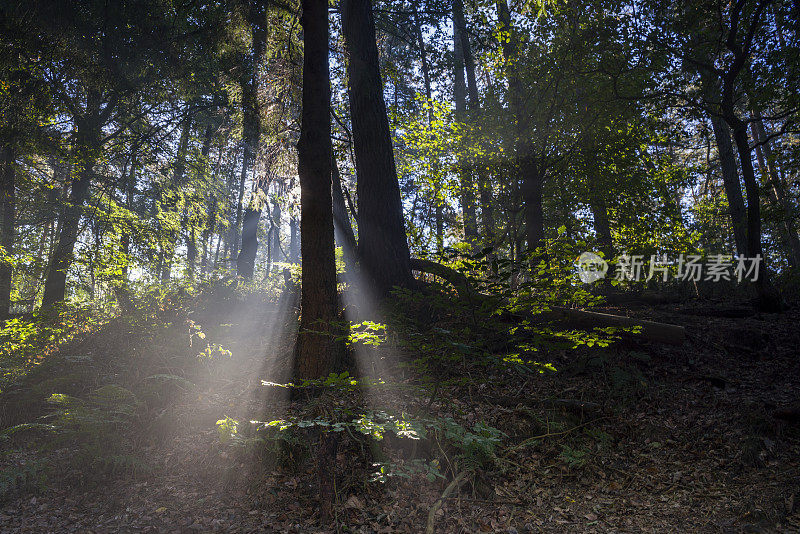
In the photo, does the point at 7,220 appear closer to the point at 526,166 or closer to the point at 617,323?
the point at 526,166

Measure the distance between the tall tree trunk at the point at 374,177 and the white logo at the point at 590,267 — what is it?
3265 millimetres

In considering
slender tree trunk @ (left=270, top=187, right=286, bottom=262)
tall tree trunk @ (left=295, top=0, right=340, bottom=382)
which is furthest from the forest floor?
slender tree trunk @ (left=270, top=187, right=286, bottom=262)

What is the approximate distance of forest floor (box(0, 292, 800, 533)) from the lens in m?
3.55

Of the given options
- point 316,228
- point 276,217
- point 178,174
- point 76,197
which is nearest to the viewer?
point 316,228

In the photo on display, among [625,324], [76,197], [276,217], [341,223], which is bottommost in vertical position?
[625,324]

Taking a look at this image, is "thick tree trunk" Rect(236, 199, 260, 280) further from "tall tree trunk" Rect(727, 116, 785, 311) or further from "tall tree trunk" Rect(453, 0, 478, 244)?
"tall tree trunk" Rect(727, 116, 785, 311)

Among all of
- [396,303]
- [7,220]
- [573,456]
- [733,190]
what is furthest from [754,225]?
[7,220]

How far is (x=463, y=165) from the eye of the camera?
9812 mm

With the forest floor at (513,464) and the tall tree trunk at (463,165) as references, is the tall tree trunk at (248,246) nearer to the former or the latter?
the tall tree trunk at (463,165)

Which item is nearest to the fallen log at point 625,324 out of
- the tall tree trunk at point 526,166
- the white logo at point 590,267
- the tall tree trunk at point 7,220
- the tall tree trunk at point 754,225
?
the white logo at point 590,267

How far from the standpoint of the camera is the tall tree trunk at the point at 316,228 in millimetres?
5004

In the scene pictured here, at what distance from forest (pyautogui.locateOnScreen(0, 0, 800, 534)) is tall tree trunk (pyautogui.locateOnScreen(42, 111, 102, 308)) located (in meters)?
0.08

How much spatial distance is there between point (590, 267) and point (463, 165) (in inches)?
145

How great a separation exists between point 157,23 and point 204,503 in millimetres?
11990
